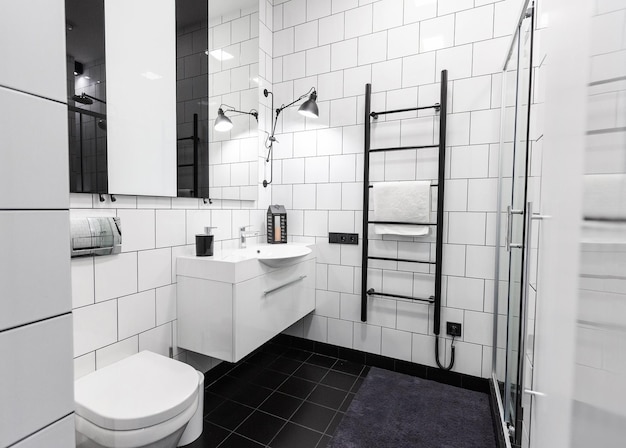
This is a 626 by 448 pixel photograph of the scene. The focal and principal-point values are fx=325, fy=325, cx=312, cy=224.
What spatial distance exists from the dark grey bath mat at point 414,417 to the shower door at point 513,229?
0.22 meters

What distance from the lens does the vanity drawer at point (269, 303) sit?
1.71 m

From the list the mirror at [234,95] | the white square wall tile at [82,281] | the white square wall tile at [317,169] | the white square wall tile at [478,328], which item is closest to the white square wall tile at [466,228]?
the white square wall tile at [478,328]

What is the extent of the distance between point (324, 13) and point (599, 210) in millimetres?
2515

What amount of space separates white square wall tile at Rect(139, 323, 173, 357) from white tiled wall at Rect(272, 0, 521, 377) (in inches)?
42.8

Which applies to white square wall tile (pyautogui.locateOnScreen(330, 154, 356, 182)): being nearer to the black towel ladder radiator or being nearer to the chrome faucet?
the black towel ladder radiator

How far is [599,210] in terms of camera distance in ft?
1.69

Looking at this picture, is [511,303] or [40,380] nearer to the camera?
[40,380]

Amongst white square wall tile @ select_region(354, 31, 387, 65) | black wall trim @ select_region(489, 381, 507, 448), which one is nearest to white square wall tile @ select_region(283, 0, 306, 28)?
white square wall tile @ select_region(354, 31, 387, 65)

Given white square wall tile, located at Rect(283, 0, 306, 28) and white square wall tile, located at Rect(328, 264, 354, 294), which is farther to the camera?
white square wall tile, located at Rect(283, 0, 306, 28)

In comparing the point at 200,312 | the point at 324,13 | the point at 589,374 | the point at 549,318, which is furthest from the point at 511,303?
the point at 324,13

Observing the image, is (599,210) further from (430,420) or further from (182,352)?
(182,352)

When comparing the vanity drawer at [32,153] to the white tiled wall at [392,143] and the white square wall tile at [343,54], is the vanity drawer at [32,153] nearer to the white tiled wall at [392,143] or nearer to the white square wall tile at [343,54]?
the white tiled wall at [392,143]

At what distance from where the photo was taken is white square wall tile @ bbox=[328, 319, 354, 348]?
8.04 ft

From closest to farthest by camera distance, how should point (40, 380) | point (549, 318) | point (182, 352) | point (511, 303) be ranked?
1. point (40, 380)
2. point (549, 318)
3. point (511, 303)
4. point (182, 352)
